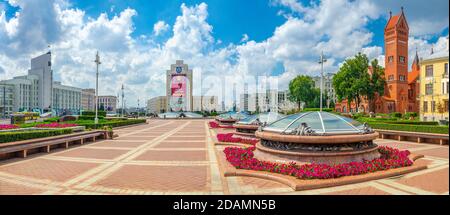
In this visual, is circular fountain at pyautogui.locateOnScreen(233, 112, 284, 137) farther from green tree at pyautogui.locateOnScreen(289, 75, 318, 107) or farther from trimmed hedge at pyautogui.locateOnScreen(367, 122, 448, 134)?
green tree at pyautogui.locateOnScreen(289, 75, 318, 107)

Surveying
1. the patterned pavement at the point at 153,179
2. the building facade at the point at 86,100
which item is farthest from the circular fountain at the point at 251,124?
the building facade at the point at 86,100

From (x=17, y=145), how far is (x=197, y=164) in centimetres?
700

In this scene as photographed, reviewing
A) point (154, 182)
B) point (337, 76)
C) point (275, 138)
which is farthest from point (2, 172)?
point (337, 76)

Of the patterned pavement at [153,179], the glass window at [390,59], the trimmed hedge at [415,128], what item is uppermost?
the glass window at [390,59]

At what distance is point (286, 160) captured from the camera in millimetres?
6957

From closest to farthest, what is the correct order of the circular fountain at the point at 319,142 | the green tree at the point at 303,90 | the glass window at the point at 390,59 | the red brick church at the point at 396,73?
the circular fountain at the point at 319,142 < the red brick church at the point at 396,73 < the glass window at the point at 390,59 < the green tree at the point at 303,90

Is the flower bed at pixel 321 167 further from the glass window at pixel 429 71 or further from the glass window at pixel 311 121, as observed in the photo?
the glass window at pixel 429 71

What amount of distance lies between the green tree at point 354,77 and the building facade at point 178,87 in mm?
49527

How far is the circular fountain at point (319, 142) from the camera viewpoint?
6660 millimetres

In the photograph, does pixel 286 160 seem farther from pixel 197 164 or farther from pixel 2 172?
pixel 2 172

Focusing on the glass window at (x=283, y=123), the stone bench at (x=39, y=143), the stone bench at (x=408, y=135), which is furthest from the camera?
the stone bench at (x=408, y=135)

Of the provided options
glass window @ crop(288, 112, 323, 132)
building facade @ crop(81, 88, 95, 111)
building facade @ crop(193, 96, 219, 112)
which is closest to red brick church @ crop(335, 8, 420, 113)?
building facade @ crop(193, 96, 219, 112)

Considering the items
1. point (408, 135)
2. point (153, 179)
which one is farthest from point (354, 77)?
point (153, 179)
